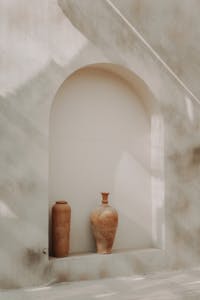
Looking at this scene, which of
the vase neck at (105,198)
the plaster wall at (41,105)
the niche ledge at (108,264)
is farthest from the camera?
the vase neck at (105,198)

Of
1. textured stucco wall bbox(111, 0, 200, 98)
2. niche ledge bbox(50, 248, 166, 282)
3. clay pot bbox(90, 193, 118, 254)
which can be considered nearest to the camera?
niche ledge bbox(50, 248, 166, 282)

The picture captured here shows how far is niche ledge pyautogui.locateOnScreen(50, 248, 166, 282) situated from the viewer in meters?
3.69

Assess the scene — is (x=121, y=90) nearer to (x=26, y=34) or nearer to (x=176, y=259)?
(x=26, y=34)

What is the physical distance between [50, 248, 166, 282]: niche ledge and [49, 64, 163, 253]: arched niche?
9.2 inches

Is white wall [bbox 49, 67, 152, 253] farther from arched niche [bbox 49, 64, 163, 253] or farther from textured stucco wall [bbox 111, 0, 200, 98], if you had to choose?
textured stucco wall [bbox 111, 0, 200, 98]

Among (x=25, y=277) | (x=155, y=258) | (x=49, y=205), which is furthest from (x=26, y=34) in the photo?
(x=155, y=258)

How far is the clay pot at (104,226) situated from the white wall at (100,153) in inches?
6.6

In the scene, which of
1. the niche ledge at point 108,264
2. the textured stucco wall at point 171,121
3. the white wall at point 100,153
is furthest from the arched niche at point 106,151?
the niche ledge at point 108,264

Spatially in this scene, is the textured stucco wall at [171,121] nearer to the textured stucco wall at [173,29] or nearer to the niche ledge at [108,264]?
the textured stucco wall at [173,29]

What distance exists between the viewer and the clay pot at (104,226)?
12.9 ft

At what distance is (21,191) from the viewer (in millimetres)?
3520

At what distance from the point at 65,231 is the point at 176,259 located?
1.27 m

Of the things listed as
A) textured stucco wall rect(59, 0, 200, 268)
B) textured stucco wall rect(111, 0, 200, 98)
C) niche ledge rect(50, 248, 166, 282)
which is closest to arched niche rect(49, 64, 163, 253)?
textured stucco wall rect(59, 0, 200, 268)

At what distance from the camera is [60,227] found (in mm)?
3750
